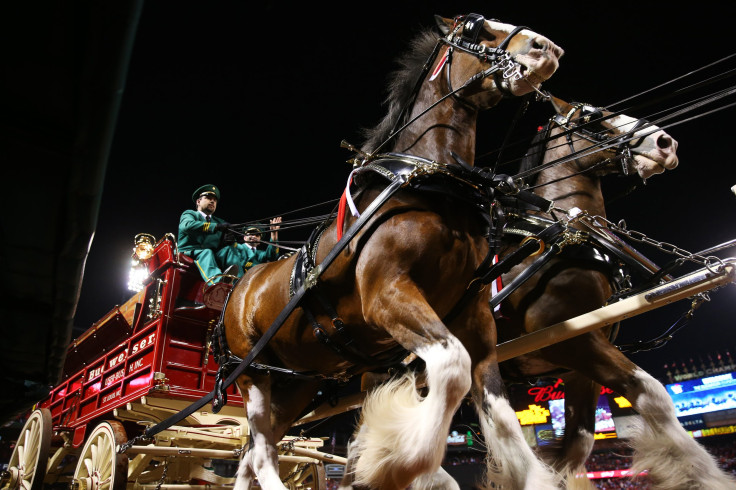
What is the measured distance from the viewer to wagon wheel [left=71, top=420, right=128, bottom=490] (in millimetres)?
3850

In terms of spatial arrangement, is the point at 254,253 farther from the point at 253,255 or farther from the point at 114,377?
→ the point at 114,377

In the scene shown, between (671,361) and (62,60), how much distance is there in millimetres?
37254

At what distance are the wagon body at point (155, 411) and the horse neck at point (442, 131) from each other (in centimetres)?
261

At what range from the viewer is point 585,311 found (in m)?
3.12

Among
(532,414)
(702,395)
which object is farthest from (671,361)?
(532,414)

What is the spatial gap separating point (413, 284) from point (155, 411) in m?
3.50

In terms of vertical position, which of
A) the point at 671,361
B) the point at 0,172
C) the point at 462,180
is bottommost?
the point at 0,172

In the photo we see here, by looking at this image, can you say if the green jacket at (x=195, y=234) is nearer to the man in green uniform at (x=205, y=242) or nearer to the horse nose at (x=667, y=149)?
the man in green uniform at (x=205, y=242)

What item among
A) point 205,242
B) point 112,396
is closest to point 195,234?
point 205,242

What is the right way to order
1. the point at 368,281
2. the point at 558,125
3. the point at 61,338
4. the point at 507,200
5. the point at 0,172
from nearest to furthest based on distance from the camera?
the point at 0,172 < the point at 61,338 < the point at 368,281 < the point at 507,200 < the point at 558,125

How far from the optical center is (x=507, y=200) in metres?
2.69

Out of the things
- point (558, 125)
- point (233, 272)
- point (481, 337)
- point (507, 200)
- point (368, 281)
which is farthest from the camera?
point (233, 272)

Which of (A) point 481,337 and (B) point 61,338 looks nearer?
(B) point 61,338

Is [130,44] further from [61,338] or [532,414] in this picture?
[532,414]
